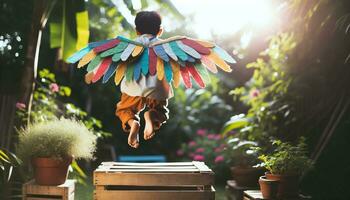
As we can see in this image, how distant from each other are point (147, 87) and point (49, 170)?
5.90 feet

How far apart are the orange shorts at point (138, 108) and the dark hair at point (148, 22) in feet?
1.08

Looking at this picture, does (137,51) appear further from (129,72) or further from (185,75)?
(185,75)

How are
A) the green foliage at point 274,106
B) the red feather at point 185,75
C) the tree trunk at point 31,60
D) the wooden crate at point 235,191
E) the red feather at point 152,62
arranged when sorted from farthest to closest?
the green foliage at point 274,106 < the wooden crate at point 235,191 < the tree trunk at point 31,60 < the red feather at point 185,75 < the red feather at point 152,62

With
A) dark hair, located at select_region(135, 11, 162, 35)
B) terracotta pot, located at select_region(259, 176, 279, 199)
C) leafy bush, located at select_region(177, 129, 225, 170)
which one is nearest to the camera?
dark hair, located at select_region(135, 11, 162, 35)

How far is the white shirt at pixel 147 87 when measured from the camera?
1.97 metres

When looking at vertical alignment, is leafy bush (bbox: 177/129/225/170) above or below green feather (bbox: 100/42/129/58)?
below

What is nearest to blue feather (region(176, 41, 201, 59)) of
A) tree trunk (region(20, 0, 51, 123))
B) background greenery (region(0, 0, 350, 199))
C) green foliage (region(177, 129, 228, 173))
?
background greenery (region(0, 0, 350, 199))

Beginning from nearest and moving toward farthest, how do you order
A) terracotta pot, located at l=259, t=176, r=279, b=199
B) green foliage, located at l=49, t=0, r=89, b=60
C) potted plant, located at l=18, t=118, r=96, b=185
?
terracotta pot, located at l=259, t=176, r=279, b=199, potted plant, located at l=18, t=118, r=96, b=185, green foliage, located at l=49, t=0, r=89, b=60

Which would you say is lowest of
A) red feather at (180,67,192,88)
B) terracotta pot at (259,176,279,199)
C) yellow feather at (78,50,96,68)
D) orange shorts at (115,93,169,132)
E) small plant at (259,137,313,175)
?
terracotta pot at (259,176,279,199)

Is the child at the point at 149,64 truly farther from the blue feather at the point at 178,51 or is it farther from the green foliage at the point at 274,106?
the green foliage at the point at 274,106

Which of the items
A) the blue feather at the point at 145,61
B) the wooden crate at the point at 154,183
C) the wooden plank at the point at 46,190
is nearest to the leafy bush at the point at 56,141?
the wooden plank at the point at 46,190

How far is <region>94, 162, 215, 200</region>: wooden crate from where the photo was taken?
303 cm

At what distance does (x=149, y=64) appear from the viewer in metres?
1.94

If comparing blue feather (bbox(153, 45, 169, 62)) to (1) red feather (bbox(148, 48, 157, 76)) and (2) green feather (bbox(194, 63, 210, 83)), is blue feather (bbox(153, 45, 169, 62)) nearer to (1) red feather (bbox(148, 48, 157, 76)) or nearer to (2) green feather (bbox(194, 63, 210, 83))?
(1) red feather (bbox(148, 48, 157, 76))
